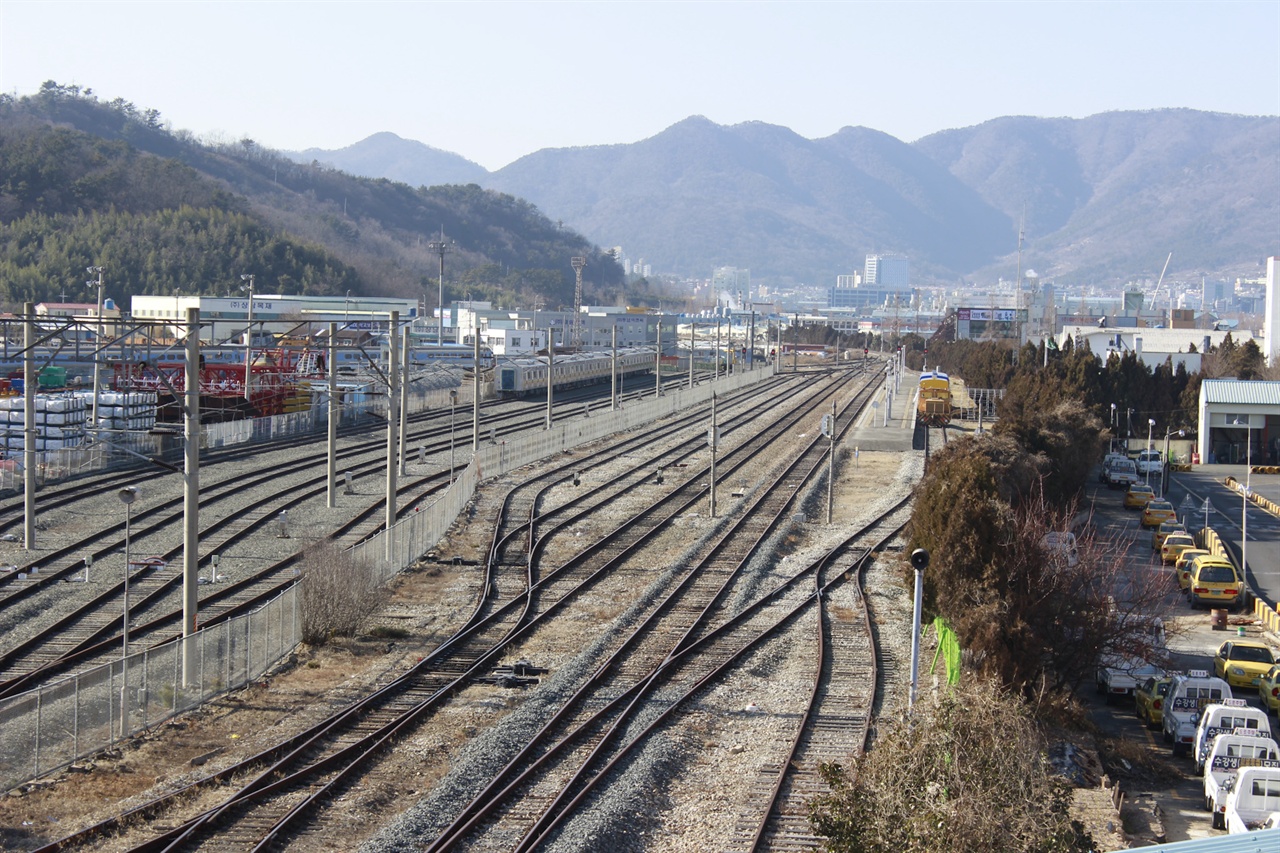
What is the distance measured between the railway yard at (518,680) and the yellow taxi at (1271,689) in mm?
4638

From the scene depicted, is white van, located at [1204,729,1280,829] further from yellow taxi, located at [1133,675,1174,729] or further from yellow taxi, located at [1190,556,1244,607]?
yellow taxi, located at [1190,556,1244,607]

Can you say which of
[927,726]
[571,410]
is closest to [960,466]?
[927,726]

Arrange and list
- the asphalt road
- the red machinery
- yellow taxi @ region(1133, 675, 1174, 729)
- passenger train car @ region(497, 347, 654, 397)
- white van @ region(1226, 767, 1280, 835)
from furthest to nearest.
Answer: passenger train car @ region(497, 347, 654, 397), the red machinery, the asphalt road, yellow taxi @ region(1133, 675, 1174, 729), white van @ region(1226, 767, 1280, 835)

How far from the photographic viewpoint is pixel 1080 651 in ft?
52.2

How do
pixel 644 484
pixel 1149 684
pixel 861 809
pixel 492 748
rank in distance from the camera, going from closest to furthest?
pixel 861 809 → pixel 492 748 → pixel 1149 684 → pixel 644 484

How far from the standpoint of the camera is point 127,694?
13352 mm

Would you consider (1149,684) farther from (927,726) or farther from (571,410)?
(571,410)

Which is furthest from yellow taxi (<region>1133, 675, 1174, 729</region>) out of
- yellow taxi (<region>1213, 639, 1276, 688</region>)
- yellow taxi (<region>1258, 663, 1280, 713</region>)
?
yellow taxi (<region>1213, 639, 1276, 688</region>)

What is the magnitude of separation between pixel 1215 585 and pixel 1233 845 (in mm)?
17079

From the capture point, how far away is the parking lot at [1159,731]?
13258 mm

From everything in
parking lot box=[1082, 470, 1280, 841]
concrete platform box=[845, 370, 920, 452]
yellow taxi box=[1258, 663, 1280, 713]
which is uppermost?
concrete platform box=[845, 370, 920, 452]

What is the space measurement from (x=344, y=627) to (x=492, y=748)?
5499 millimetres

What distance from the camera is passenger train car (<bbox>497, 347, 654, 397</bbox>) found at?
60.6 meters

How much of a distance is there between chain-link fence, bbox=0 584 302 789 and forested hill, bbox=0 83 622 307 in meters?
71.5
